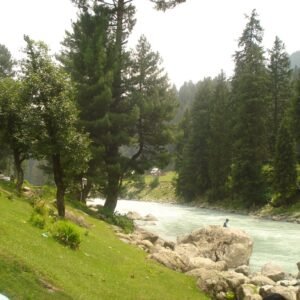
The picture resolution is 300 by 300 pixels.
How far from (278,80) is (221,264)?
58.9 m

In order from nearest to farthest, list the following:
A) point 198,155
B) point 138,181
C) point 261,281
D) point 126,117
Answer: point 261,281 < point 126,117 < point 138,181 < point 198,155

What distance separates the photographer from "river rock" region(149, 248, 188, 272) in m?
18.1

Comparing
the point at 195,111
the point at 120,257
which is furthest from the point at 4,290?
the point at 195,111

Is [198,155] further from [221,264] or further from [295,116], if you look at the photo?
[221,264]

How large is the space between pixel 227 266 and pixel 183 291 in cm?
701

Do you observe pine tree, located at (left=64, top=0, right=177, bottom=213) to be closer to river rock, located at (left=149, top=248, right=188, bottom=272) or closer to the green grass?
river rock, located at (left=149, top=248, right=188, bottom=272)

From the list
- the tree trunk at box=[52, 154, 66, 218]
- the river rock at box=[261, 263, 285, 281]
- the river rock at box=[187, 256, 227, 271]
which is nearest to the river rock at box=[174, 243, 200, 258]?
the river rock at box=[187, 256, 227, 271]

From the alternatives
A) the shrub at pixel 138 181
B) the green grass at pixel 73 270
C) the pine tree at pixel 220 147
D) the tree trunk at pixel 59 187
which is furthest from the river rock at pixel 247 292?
the pine tree at pixel 220 147

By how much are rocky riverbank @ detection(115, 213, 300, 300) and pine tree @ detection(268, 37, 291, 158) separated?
50.8m

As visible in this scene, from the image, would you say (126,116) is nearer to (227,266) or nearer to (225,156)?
(227,266)

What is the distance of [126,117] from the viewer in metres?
32.2

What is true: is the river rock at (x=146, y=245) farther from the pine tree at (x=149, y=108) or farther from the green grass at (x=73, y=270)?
the pine tree at (x=149, y=108)

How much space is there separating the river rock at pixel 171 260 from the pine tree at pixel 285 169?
39611mm

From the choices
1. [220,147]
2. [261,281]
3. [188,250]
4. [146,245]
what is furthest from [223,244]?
[220,147]
